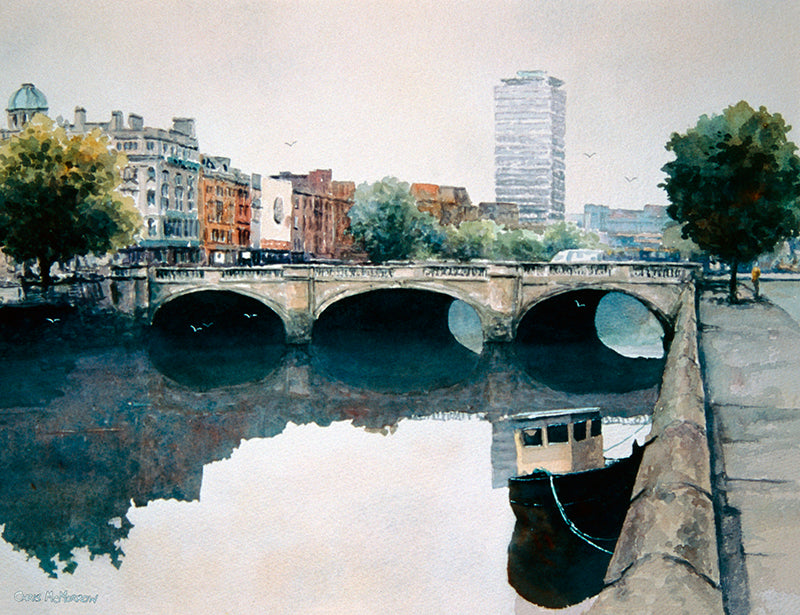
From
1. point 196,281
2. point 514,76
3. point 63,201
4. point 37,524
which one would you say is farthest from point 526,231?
point 37,524

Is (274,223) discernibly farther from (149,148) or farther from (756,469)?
(756,469)

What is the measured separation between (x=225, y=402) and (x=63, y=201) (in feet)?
18.2

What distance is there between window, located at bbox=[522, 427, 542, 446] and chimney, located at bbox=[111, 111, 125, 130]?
5197mm

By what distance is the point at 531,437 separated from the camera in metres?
6.83

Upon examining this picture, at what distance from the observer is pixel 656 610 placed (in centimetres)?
201

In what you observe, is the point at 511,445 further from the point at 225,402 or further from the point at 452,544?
the point at 225,402

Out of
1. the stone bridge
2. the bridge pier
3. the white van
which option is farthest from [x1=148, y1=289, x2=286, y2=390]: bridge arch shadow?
the white van

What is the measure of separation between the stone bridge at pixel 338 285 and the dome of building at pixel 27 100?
7213 mm

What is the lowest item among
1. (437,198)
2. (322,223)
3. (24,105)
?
(322,223)

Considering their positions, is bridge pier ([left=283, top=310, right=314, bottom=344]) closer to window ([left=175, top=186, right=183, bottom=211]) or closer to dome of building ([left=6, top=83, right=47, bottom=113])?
window ([left=175, top=186, right=183, bottom=211])

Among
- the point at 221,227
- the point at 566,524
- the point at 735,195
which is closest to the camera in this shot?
the point at 566,524

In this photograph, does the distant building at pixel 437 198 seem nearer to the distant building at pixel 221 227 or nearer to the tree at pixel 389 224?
the tree at pixel 389 224

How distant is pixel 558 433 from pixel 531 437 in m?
0.26

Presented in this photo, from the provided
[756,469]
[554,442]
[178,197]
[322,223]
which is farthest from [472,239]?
[756,469]
